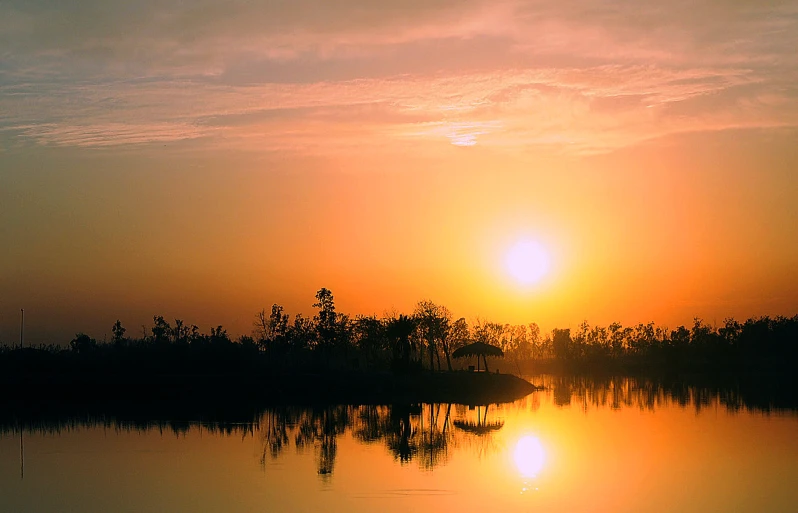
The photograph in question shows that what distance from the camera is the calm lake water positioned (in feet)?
58.9

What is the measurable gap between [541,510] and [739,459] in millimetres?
9870

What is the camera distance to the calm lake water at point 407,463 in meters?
18.0

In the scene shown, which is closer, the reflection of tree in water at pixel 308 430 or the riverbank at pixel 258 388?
the reflection of tree in water at pixel 308 430

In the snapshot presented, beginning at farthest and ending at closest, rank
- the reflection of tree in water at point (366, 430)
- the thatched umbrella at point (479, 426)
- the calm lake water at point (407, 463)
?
1. the thatched umbrella at point (479, 426)
2. the reflection of tree in water at point (366, 430)
3. the calm lake water at point (407, 463)

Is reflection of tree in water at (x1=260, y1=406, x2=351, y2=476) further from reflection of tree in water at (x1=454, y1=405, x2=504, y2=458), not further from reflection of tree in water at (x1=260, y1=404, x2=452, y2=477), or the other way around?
reflection of tree in water at (x1=454, y1=405, x2=504, y2=458)

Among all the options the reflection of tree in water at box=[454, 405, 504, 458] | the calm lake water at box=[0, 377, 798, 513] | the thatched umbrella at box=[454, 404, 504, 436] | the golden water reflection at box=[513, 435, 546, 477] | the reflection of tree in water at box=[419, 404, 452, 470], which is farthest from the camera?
the thatched umbrella at box=[454, 404, 504, 436]

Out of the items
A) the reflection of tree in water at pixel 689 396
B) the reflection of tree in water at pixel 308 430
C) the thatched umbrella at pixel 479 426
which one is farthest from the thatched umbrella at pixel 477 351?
the thatched umbrella at pixel 479 426

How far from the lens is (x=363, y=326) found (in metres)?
68.9

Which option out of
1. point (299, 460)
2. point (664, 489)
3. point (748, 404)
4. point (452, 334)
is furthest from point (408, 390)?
point (452, 334)

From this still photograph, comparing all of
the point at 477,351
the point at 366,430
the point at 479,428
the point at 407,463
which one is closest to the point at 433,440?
the point at 366,430

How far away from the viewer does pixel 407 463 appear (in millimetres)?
22734

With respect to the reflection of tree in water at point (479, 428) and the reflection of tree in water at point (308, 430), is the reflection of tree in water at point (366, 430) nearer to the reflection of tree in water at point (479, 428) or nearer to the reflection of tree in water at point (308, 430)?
the reflection of tree in water at point (308, 430)

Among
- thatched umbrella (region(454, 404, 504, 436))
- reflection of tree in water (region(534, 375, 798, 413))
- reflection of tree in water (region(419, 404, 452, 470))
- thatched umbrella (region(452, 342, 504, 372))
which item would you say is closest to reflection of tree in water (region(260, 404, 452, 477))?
reflection of tree in water (region(419, 404, 452, 470))

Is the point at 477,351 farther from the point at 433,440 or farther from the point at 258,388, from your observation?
the point at 433,440
